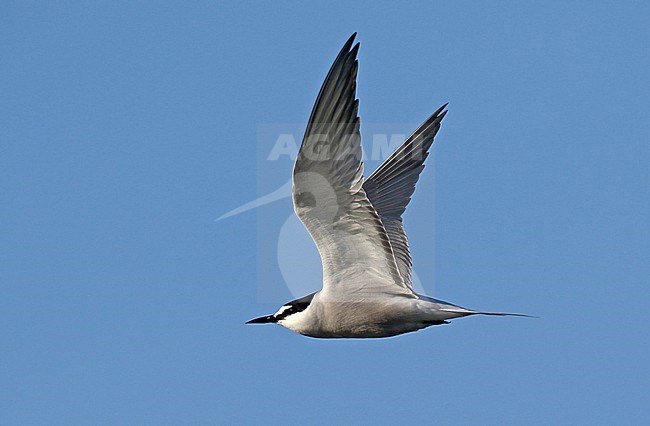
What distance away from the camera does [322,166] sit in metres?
→ 8.26

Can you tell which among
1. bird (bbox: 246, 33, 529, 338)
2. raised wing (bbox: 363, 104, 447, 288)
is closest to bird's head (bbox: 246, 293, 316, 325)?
bird (bbox: 246, 33, 529, 338)

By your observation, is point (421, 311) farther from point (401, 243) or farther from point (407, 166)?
point (407, 166)

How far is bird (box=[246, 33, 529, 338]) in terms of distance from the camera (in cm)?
804

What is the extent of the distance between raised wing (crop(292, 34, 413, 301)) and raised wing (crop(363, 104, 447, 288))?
86.9 inches

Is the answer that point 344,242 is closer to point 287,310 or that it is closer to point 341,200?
point 341,200

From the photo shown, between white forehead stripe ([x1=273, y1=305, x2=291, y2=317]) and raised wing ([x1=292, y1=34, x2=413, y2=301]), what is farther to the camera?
white forehead stripe ([x1=273, y1=305, x2=291, y2=317])

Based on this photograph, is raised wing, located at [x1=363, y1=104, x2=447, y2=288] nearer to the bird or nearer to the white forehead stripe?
the bird

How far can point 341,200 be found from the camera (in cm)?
851

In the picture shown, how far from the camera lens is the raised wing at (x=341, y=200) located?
7.99 metres

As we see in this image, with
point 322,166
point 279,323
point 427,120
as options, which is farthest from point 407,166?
Answer: point 322,166

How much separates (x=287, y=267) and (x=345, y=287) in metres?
1.85

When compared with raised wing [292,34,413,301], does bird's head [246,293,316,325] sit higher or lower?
lower

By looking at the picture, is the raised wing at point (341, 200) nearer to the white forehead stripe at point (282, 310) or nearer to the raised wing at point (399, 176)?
the white forehead stripe at point (282, 310)

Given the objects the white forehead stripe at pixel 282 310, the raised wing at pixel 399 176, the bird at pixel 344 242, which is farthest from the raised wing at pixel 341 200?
the raised wing at pixel 399 176
